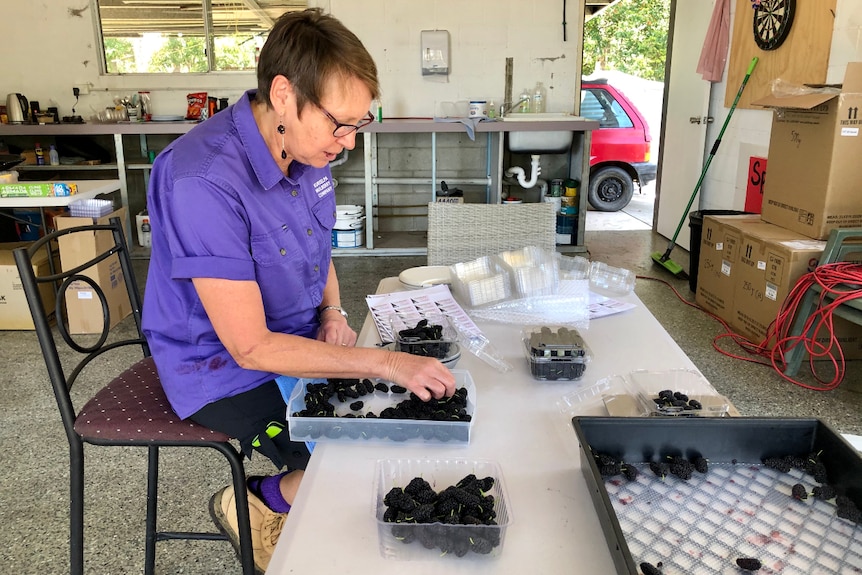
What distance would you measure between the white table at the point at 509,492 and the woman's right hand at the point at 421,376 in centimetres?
9

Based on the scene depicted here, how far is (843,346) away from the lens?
3.19 m

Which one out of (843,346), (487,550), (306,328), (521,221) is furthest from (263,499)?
(843,346)

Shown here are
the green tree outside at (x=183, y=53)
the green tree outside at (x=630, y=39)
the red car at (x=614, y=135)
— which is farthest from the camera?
the green tree outside at (x=630, y=39)

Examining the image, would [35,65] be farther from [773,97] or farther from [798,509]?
[798,509]

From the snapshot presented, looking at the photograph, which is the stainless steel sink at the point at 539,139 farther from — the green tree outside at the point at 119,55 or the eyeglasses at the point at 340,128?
the eyeglasses at the point at 340,128

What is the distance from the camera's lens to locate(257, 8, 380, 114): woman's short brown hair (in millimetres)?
1186

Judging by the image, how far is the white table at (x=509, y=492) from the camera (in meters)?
0.82

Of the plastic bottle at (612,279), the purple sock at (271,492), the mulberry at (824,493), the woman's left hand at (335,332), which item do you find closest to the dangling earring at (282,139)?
the woman's left hand at (335,332)

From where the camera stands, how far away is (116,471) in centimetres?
232

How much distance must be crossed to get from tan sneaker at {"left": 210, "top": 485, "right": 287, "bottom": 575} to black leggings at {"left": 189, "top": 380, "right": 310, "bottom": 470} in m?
0.17

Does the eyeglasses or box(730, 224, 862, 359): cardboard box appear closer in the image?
the eyeglasses

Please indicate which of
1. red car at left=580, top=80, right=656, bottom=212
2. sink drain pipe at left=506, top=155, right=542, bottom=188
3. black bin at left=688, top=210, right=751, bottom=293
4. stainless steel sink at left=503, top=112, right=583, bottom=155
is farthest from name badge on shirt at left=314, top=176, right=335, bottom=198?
red car at left=580, top=80, right=656, bottom=212

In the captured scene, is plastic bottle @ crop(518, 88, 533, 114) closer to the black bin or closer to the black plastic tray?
the black bin

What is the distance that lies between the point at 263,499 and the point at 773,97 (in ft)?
9.94
